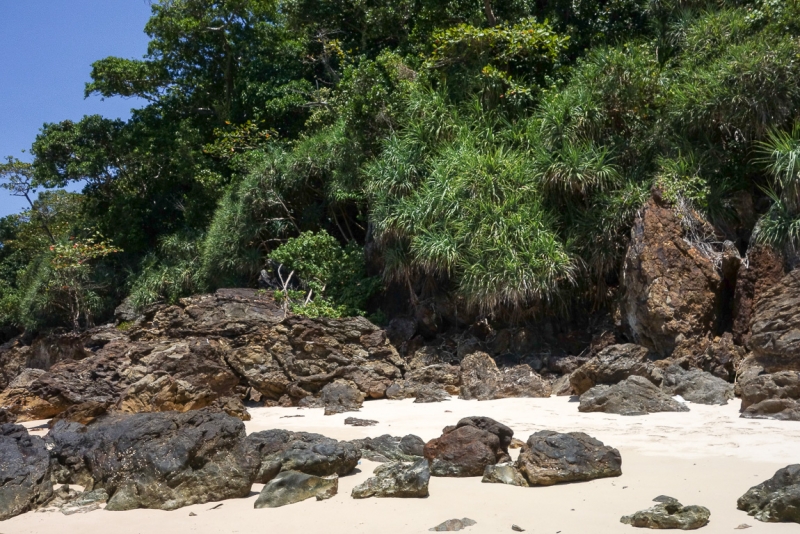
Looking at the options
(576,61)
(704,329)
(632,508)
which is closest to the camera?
(632,508)

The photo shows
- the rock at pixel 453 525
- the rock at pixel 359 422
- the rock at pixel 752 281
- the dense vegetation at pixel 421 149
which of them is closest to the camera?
the rock at pixel 453 525

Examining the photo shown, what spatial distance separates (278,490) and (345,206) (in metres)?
12.0

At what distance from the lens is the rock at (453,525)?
424 centimetres

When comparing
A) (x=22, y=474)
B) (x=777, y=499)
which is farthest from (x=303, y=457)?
(x=777, y=499)

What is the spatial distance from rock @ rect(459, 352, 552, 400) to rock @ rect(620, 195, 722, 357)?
1914mm

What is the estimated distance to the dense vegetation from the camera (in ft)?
37.3

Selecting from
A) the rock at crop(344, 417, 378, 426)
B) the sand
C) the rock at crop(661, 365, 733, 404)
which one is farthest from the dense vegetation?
the sand

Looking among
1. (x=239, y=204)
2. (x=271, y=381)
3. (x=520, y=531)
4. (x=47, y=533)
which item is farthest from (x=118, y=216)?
(x=520, y=531)

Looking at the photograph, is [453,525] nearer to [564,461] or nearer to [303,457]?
[564,461]

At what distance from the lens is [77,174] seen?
70.3 ft

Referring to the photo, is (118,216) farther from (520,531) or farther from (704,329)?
(520,531)

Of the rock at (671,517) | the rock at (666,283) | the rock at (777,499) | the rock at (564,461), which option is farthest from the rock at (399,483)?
the rock at (666,283)

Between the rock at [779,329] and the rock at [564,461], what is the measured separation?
3704 millimetres

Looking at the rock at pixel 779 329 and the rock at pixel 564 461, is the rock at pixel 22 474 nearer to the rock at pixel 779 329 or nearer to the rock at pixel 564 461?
the rock at pixel 564 461
